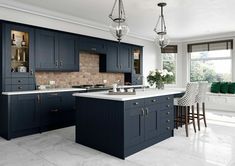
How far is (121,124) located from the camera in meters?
2.92

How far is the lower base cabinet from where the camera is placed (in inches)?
152

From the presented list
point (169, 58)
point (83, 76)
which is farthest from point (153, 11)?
point (169, 58)

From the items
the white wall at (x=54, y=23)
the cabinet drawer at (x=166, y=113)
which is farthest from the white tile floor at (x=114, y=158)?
the white wall at (x=54, y=23)

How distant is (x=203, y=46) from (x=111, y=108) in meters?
6.23

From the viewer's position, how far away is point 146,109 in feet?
10.9

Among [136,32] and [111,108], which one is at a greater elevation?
[136,32]

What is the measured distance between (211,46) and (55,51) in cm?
586

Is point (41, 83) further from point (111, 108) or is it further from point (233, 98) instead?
point (233, 98)

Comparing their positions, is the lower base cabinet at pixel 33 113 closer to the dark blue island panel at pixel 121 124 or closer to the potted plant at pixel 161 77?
the dark blue island panel at pixel 121 124

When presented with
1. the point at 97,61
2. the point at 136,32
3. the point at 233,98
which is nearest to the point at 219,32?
the point at 233,98

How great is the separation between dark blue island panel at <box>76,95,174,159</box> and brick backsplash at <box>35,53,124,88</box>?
1820 millimetres

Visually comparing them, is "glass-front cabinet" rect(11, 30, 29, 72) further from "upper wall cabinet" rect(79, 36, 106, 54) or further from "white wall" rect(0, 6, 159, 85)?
"upper wall cabinet" rect(79, 36, 106, 54)

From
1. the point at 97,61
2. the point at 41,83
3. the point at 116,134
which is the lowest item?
the point at 116,134

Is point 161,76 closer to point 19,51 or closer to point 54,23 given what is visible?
point 54,23
